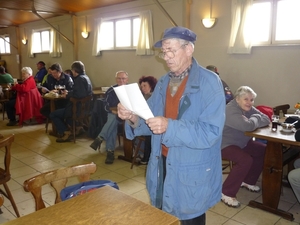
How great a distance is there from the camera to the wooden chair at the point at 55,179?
134 cm

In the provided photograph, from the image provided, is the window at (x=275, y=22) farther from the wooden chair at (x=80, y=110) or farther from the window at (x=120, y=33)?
the wooden chair at (x=80, y=110)

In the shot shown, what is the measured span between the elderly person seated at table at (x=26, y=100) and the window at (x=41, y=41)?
3.40 m

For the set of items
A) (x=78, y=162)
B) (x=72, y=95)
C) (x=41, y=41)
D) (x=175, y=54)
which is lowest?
(x=78, y=162)

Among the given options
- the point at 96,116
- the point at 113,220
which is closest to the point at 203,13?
the point at 96,116

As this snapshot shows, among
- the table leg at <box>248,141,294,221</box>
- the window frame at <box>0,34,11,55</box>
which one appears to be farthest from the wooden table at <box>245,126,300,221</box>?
the window frame at <box>0,34,11,55</box>

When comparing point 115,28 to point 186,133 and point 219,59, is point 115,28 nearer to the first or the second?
point 219,59

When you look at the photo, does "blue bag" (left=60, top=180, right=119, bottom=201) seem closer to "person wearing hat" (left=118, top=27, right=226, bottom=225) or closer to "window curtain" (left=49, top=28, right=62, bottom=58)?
"person wearing hat" (left=118, top=27, right=226, bottom=225)

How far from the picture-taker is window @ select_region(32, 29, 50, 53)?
8867mm

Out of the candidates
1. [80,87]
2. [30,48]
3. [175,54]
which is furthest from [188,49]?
[30,48]

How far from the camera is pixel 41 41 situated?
9.08 meters

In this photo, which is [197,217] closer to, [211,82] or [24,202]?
[211,82]

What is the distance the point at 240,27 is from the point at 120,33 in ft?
9.85

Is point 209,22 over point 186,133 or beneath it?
over

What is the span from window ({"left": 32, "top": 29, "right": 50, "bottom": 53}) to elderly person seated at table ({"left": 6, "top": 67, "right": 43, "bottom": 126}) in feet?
11.2
